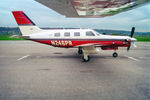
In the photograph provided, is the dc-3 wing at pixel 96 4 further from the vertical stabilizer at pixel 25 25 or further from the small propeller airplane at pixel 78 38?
the vertical stabilizer at pixel 25 25

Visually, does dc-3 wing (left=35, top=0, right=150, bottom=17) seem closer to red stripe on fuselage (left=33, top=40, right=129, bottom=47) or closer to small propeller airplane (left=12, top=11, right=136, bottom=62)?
small propeller airplane (left=12, top=11, right=136, bottom=62)

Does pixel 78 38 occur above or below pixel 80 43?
above

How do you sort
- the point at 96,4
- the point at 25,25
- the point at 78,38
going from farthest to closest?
the point at 96,4, the point at 25,25, the point at 78,38

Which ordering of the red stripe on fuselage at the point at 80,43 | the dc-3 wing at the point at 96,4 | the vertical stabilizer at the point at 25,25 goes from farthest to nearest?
the dc-3 wing at the point at 96,4 < the vertical stabilizer at the point at 25,25 < the red stripe on fuselage at the point at 80,43

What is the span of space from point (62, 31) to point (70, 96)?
712cm

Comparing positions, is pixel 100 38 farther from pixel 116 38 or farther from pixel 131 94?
pixel 131 94

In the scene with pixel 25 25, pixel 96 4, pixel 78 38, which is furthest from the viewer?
pixel 96 4

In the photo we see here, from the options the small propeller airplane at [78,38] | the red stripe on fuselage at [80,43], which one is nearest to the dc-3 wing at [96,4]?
the small propeller airplane at [78,38]

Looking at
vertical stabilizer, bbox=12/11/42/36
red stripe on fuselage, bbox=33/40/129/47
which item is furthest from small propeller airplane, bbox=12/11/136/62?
vertical stabilizer, bbox=12/11/42/36

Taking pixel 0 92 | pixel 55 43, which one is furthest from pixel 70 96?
pixel 55 43

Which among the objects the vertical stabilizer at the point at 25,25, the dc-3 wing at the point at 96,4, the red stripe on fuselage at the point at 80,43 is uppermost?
the dc-3 wing at the point at 96,4

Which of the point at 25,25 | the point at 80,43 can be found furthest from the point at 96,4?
the point at 25,25

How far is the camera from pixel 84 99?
10.9ft

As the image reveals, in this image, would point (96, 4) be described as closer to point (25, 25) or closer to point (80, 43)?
point (80, 43)
